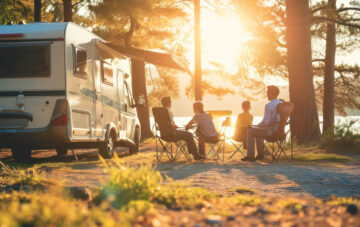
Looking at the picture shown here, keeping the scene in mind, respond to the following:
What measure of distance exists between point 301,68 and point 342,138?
7.71 ft

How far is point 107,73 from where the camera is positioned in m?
11.6

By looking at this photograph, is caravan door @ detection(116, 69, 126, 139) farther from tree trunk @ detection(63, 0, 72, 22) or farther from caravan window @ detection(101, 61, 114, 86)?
tree trunk @ detection(63, 0, 72, 22)

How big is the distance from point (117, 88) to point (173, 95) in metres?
14.7

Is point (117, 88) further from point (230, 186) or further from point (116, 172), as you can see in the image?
point (116, 172)

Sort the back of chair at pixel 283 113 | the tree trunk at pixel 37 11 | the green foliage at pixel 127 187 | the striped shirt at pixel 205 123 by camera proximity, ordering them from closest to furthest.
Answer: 1. the green foliage at pixel 127 187
2. the back of chair at pixel 283 113
3. the striped shirt at pixel 205 123
4. the tree trunk at pixel 37 11

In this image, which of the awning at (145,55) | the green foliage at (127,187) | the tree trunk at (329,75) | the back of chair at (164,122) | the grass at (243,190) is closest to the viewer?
the green foliage at (127,187)

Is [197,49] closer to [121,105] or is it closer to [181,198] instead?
[121,105]

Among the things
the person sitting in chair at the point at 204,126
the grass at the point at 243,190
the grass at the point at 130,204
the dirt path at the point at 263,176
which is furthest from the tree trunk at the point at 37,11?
the grass at the point at 130,204

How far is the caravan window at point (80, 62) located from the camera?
9.73m

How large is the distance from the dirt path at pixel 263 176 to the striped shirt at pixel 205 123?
1160 mm

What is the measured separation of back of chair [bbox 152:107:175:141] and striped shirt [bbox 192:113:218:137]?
0.56 meters

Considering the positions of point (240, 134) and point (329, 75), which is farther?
point (329, 75)

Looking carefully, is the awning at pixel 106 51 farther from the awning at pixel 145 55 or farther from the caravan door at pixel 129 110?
the caravan door at pixel 129 110

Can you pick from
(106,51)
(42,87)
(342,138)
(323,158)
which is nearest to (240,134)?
(323,158)
